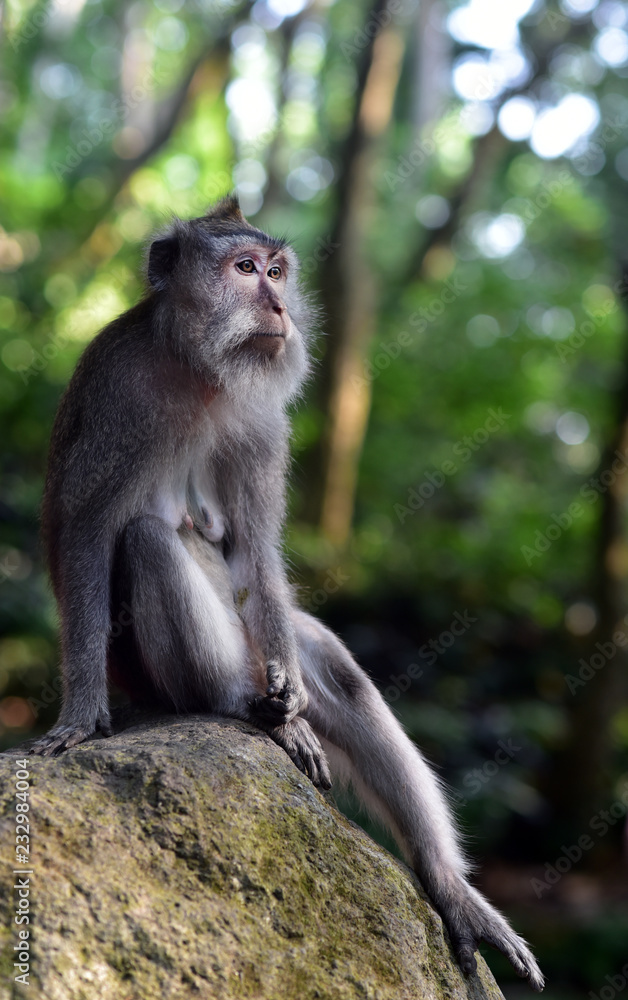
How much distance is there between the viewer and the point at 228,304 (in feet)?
13.5

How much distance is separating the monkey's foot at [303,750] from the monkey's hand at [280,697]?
0.03 metres

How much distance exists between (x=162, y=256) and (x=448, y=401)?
26.9ft

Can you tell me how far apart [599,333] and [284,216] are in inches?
432

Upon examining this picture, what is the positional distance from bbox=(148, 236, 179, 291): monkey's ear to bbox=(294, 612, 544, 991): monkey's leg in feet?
5.28

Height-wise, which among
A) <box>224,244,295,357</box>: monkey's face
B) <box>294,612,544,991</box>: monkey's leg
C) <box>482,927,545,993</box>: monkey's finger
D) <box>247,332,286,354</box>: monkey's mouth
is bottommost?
<box>482,927,545,993</box>: monkey's finger

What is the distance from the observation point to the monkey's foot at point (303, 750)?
11.5 ft

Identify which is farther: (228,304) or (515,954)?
(228,304)

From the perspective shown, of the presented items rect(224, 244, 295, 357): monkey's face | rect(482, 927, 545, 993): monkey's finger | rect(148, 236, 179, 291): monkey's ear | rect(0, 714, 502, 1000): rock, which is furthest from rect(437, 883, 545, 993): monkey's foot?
rect(148, 236, 179, 291): monkey's ear

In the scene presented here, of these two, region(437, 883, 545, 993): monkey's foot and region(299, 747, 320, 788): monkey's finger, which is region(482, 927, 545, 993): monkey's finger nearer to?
region(437, 883, 545, 993): monkey's foot

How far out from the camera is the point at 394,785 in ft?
12.2

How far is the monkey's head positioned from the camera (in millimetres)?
4039

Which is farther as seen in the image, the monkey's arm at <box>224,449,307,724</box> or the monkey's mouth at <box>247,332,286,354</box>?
the monkey's mouth at <box>247,332,286,354</box>

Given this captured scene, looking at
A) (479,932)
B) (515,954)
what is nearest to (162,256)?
(479,932)

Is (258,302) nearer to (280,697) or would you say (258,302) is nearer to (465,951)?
(280,697)
